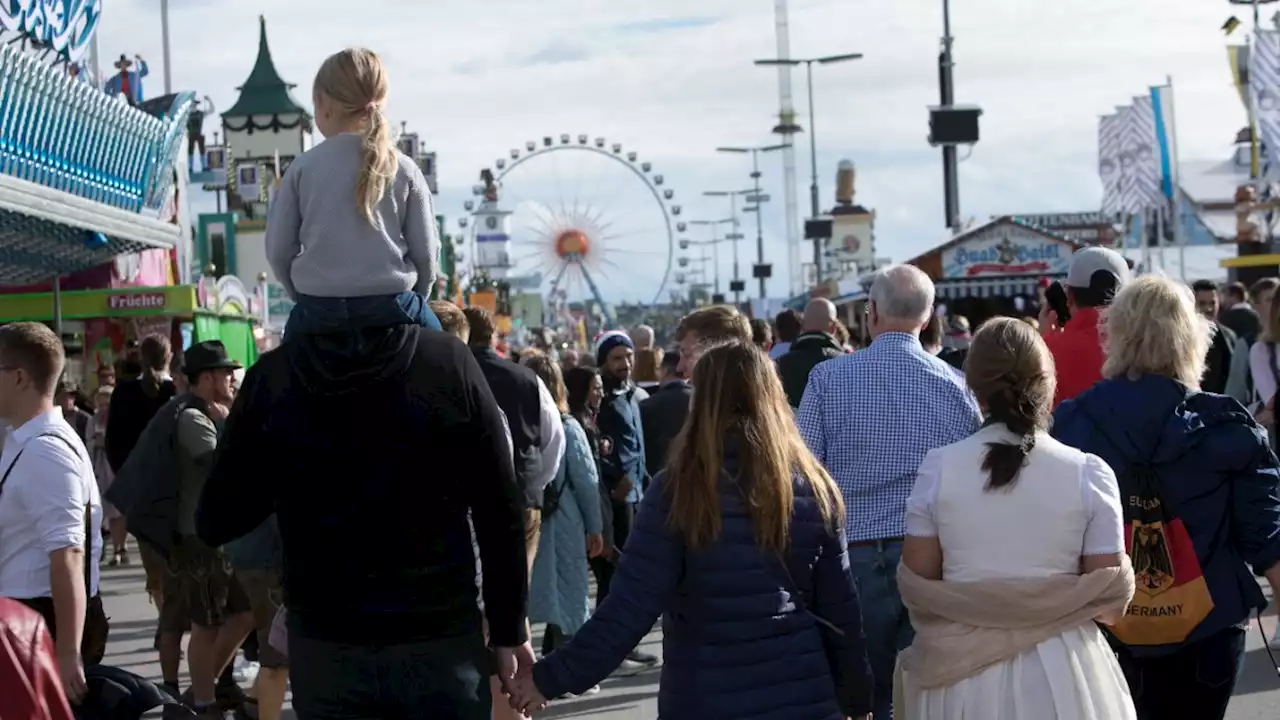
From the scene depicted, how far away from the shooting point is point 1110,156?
170ft

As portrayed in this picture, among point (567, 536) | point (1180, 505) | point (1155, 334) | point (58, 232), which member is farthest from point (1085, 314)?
point (58, 232)

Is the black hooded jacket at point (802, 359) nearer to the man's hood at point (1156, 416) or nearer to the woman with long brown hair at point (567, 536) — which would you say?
the woman with long brown hair at point (567, 536)

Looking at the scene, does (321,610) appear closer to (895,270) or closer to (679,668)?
(679,668)

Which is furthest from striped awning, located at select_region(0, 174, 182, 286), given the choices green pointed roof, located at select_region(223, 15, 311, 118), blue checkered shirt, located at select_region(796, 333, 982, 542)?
green pointed roof, located at select_region(223, 15, 311, 118)

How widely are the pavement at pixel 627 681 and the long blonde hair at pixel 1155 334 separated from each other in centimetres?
167

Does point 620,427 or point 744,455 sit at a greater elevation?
point 744,455

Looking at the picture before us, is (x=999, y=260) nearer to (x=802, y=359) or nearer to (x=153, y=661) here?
(x=802, y=359)

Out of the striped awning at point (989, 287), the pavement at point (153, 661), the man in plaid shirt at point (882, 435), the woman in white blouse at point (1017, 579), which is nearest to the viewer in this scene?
the woman in white blouse at point (1017, 579)

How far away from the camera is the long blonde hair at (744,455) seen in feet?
15.0

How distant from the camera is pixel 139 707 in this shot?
16.2 ft

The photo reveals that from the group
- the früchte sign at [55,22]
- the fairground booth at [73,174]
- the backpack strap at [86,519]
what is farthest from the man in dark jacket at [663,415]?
the früchte sign at [55,22]

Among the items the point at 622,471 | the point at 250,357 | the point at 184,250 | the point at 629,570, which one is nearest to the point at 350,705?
the point at 629,570

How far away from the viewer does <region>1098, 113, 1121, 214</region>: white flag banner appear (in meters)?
51.7

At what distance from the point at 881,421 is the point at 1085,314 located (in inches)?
54.2
